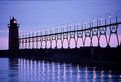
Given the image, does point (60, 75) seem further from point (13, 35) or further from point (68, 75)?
point (13, 35)

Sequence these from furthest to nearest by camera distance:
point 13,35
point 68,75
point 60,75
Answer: point 13,35 → point 60,75 → point 68,75

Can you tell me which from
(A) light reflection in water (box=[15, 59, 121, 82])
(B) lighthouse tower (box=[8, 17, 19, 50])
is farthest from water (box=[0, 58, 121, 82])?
(B) lighthouse tower (box=[8, 17, 19, 50])

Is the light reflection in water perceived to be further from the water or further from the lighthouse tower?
the lighthouse tower

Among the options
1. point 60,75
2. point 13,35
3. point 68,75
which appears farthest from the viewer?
point 13,35

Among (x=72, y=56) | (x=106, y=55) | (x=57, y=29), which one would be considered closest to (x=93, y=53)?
(x=106, y=55)

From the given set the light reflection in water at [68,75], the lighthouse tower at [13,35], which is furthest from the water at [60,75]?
the lighthouse tower at [13,35]

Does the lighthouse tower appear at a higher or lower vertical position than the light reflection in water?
higher

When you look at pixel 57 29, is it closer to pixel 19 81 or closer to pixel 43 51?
pixel 43 51

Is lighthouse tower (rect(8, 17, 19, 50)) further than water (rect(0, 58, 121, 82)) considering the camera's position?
Yes

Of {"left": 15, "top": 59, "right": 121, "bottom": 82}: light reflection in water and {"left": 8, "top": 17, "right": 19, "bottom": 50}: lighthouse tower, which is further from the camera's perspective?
{"left": 8, "top": 17, "right": 19, "bottom": 50}: lighthouse tower

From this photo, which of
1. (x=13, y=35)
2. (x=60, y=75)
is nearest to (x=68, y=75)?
(x=60, y=75)

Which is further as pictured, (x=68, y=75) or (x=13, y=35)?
(x=13, y=35)

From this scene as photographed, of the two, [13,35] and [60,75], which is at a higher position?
[13,35]

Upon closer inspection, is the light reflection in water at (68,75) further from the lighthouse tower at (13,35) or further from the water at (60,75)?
the lighthouse tower at (13,35)
